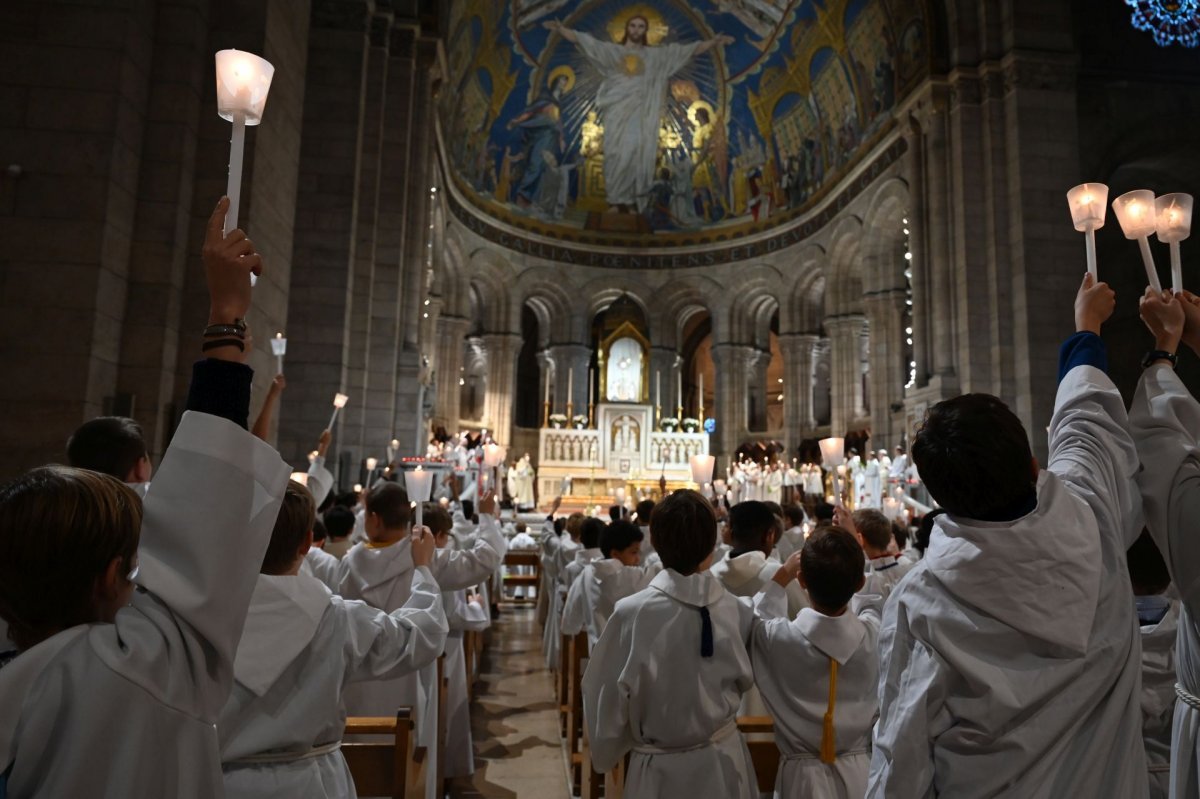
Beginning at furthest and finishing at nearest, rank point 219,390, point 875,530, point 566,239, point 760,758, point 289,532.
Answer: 1. point 566,239
2. point 875,530
3. point 760,758
4. point 289,532
5. point 219,390

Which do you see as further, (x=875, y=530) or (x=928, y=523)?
(x=875, y=530)

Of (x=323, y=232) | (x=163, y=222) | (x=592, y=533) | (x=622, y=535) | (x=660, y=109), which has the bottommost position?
(x=592, y=533)

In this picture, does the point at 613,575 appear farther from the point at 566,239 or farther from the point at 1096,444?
the point at 566,239

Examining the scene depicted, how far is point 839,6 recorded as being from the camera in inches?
776

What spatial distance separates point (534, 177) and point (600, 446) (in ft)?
29.4

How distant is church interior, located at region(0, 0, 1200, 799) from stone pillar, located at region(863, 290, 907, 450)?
0.09 metres

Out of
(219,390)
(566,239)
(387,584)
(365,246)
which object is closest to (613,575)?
(387,584)

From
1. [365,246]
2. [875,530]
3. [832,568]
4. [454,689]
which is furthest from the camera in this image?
[365,246]

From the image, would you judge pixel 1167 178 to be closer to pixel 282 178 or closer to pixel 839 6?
pixel 839 6

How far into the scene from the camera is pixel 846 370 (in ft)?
72.9

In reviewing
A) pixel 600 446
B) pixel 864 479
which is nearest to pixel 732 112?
pixel 600 446

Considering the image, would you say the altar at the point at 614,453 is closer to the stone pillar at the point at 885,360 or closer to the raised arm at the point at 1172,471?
the stone pillar at the point at 885,360

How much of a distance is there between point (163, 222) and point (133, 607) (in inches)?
220

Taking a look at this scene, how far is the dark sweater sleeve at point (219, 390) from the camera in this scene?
120 centimetres
